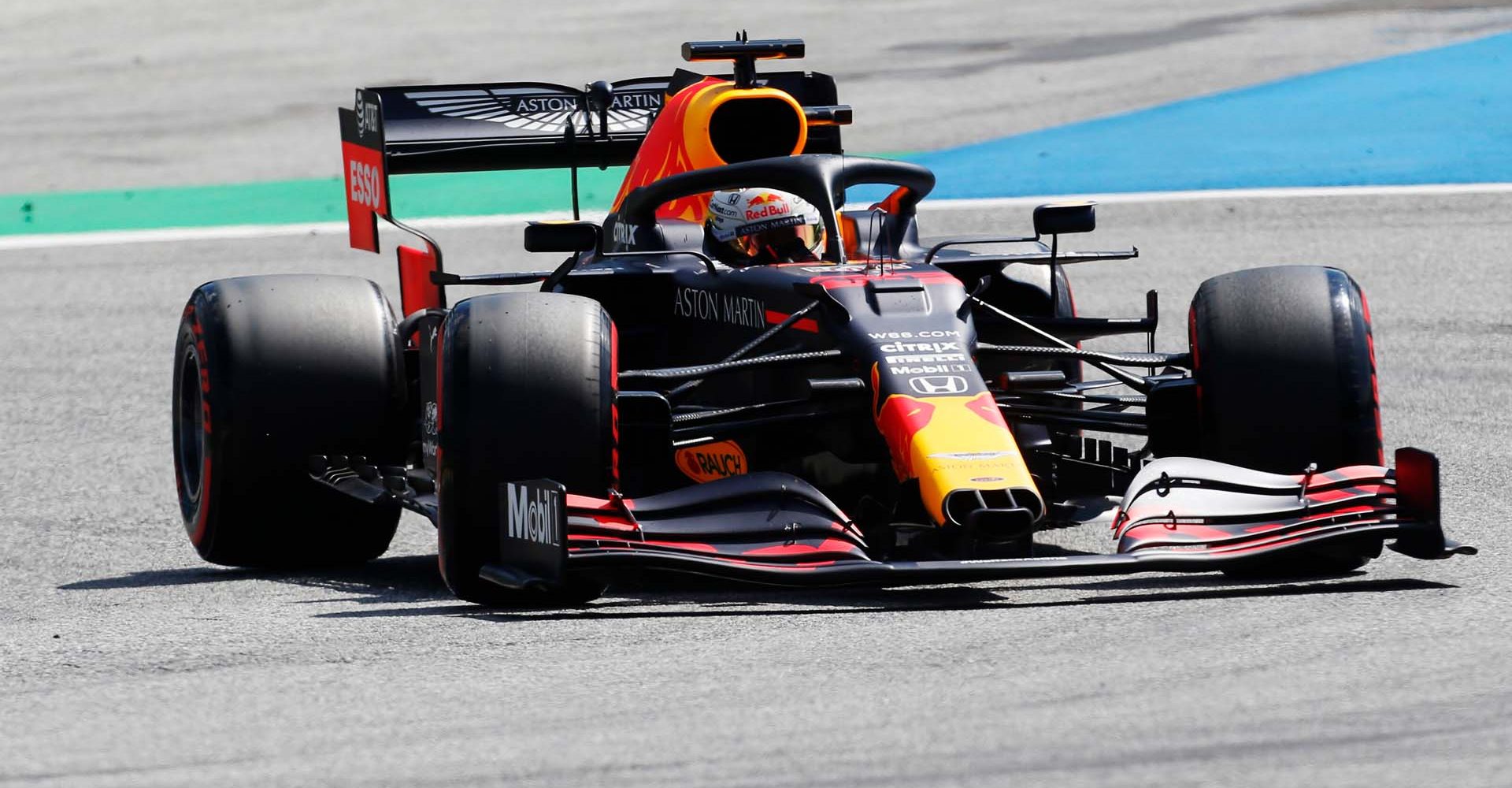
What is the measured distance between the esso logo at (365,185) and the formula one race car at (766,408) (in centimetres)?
8

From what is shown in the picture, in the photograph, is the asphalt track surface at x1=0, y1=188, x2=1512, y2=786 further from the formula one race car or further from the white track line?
the white track line

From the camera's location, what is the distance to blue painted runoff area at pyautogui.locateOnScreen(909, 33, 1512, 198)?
1725 centimetres

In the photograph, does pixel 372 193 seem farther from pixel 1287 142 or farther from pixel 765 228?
pixel 1287 142

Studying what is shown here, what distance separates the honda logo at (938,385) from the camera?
6.73 m

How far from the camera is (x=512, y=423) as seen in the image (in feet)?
21.4

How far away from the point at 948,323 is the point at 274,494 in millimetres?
2386

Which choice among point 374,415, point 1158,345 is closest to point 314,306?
point 374,415

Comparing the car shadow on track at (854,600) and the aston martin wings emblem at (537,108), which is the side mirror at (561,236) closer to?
the car shadow on track at (854,600)

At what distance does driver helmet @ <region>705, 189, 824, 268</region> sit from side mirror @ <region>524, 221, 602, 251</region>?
1.81 ft

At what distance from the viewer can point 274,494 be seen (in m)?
7.91

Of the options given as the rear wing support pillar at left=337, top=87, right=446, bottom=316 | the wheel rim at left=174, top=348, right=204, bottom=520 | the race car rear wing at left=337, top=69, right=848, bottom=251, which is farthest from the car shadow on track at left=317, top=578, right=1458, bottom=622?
the race car rear wing at left=337, top=69, right=848, bottom=251

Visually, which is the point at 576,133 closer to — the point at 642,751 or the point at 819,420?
the point at 819,420

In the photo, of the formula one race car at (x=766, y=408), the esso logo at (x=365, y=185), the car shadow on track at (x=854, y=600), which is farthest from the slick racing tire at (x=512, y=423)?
the esso logo at (x=365, y=185)

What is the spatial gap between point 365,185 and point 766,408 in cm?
297
